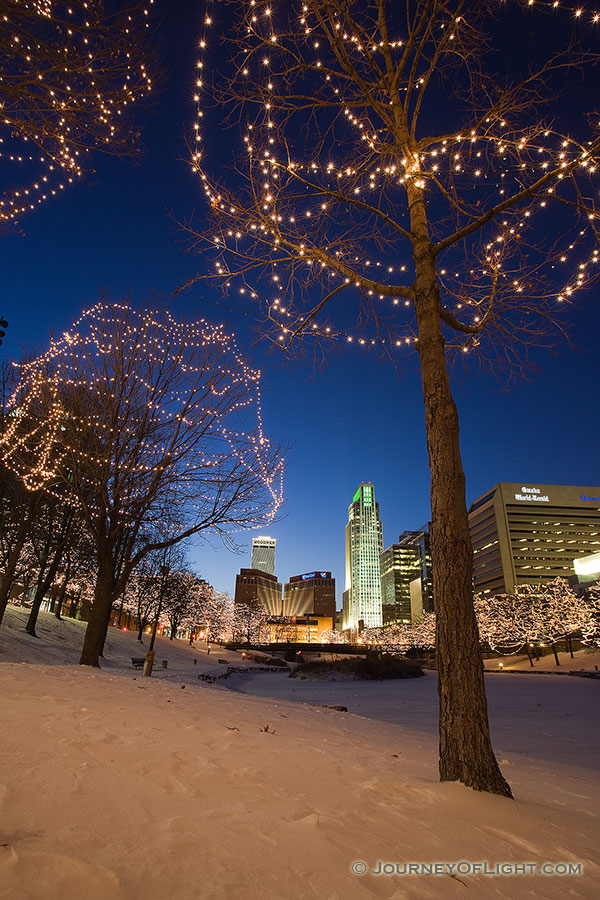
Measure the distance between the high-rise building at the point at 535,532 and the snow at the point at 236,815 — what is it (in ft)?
513

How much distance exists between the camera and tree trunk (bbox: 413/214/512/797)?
11.5 feet

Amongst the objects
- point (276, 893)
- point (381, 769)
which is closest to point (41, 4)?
point (276, 893)

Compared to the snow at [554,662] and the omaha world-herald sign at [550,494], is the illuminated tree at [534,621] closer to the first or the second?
the snow at [554,662]

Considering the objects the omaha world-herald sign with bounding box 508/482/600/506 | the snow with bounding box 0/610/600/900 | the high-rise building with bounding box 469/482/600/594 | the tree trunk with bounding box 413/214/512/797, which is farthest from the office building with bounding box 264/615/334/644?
the tree trunk with bounding box 413/214/512/797

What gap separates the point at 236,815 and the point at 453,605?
239 centimetres

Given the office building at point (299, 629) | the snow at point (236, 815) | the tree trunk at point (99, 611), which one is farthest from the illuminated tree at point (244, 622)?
the snow at point (236, 815)

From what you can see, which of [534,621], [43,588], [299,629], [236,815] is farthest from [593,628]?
[299,629]

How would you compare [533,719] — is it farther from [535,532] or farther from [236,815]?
[535,532]

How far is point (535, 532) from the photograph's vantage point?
481 feet

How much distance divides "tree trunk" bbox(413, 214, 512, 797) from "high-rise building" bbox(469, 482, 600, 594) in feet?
512

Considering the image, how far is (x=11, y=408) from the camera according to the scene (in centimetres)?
1484

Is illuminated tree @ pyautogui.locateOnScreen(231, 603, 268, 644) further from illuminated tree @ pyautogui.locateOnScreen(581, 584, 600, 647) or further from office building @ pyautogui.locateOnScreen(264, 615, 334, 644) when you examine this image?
illuminated tree @ pyautogui.locateOnScreen(581, 584, 600, 647)

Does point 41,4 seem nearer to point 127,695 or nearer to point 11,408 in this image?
point 127,695

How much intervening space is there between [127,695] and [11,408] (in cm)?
1258
